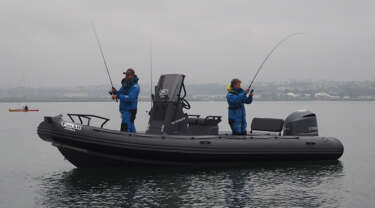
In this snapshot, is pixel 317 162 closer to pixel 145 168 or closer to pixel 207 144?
pixel 207 144

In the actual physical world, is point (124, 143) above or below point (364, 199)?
above

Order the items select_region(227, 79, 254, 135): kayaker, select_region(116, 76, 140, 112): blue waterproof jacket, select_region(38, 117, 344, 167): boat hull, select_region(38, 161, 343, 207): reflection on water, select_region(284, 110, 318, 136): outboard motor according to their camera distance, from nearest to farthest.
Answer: select_region(38, 161, 343, 207): reflection on water → select_region(38, 117, 344, 167): boat hull → select_region(116, 76, 140, 112): blue waterproof jacket → select_region(227, 79, 254, 135): kayaker → select_region(284, 110, 318, 136): outboard motor

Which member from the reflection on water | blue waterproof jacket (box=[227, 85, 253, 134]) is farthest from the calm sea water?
blue waterproof jacket (box=[227, 85, 253, 134])

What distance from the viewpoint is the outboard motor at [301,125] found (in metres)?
12.5

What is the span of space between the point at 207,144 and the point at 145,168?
1650mm

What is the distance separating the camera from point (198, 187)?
384 inches

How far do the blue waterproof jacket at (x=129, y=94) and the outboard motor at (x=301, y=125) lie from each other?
14.9 feet

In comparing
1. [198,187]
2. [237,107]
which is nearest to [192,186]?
[198,187]

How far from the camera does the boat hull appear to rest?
407 inches

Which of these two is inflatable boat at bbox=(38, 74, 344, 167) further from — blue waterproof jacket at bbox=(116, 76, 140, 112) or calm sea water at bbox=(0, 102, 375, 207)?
blue waterproof jacket at bbox=(116, 76, 140, 112)

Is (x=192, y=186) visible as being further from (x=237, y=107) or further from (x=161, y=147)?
(x=237, y=107)

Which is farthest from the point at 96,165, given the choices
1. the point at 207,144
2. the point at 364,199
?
the point at 364,199

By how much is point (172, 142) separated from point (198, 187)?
4.61 ft

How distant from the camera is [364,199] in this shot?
29.9 ft
